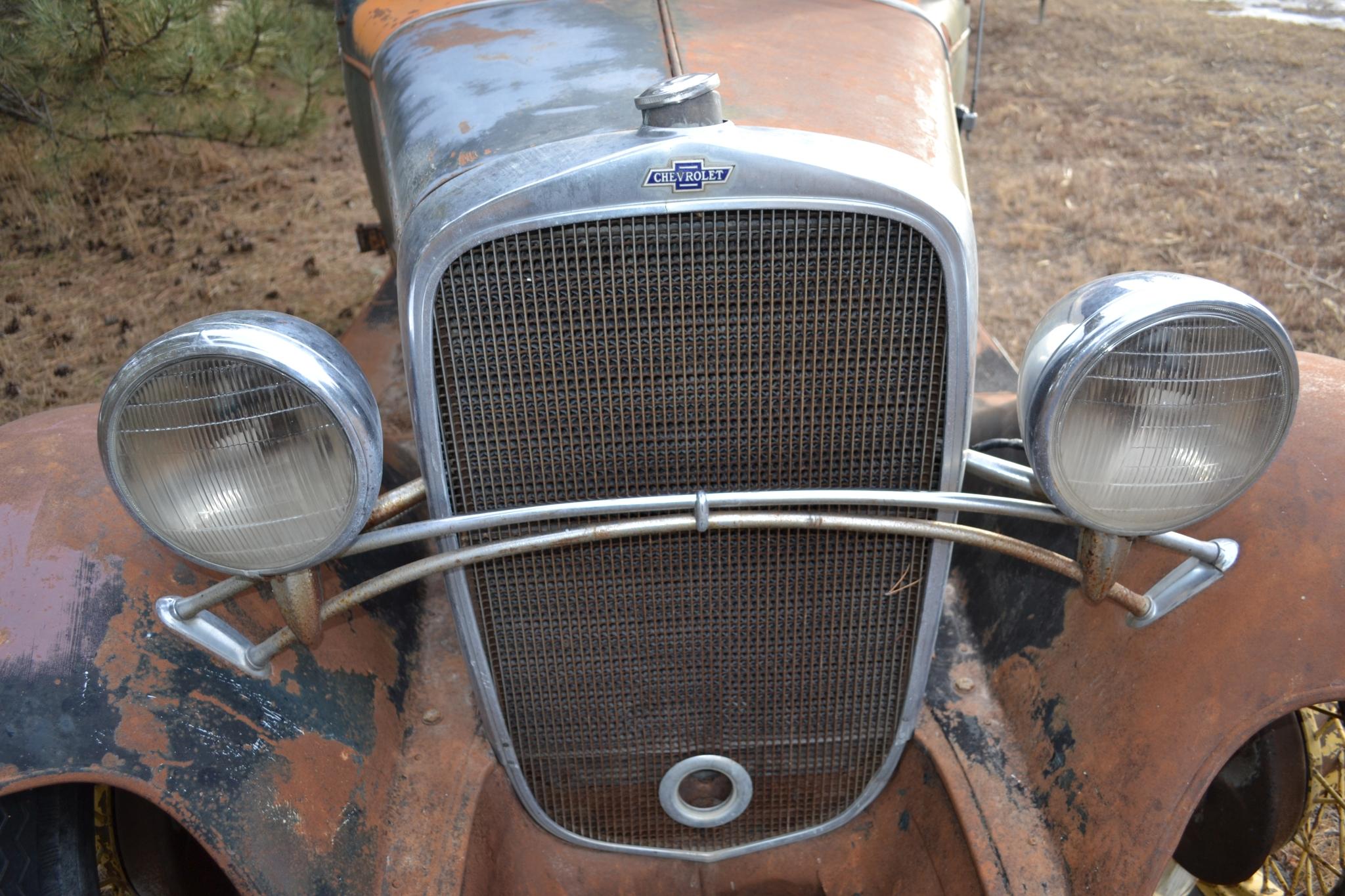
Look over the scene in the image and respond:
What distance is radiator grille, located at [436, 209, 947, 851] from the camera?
5.55 ft

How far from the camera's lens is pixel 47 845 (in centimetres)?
168

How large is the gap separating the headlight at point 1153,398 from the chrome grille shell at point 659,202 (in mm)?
184

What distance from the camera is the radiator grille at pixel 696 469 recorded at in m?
1.69

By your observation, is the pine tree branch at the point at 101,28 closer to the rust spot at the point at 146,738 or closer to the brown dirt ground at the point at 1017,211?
the brown dirt ground at the point at 1017,211

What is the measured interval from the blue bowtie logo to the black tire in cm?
128

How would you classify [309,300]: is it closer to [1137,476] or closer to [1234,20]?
[1137,476]

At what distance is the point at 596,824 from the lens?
2.21 m

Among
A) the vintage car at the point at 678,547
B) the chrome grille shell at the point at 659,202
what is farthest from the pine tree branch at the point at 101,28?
the chrome grille shell at the point at 659,202

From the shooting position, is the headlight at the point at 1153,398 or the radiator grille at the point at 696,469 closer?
the headlight at the point at 1153,398

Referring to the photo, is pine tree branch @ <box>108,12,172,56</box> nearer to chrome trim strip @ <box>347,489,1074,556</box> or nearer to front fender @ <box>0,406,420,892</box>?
front fender @ <box>0,406,420,892</box>

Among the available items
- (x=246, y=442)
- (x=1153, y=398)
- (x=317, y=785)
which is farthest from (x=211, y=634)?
(x=1153, y=398)

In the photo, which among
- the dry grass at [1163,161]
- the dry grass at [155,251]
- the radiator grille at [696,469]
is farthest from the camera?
the dry grass at [1163,161]

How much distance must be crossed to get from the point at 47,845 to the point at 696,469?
114 centimetres

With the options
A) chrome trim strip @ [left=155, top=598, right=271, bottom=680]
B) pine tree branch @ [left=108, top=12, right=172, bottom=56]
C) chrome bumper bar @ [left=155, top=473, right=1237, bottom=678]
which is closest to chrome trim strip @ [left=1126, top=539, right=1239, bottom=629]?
chrome bumper bar @ [left=155, top=473, right=1237, bottom=678]
